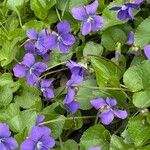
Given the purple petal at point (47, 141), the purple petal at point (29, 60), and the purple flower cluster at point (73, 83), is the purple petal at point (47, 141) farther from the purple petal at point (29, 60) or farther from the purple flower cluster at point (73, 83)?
the purple petal at point (29, 60)

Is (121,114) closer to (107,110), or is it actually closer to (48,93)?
(107,110)

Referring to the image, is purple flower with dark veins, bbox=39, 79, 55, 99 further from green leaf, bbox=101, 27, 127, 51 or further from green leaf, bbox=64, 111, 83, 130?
green leaf, bbox=101, 27, 127, 51

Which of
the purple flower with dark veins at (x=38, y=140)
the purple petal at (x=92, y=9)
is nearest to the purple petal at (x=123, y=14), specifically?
the purple petal at (x=92, y=9)

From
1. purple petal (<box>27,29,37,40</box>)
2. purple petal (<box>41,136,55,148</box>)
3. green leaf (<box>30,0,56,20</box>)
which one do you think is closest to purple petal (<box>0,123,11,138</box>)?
purple petal (<box>41,136,55,148</box>)

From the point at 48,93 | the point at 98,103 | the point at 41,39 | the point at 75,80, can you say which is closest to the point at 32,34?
the point at 41,39

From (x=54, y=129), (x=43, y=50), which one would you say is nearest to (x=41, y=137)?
(x=54, y=129)

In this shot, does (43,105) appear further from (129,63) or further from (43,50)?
(129,63)
